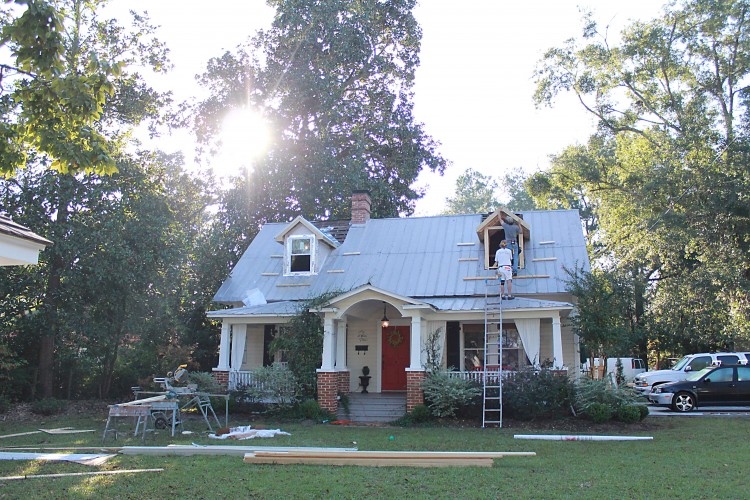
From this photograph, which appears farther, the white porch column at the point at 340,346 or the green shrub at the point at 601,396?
the white porch column at the point at 340,346

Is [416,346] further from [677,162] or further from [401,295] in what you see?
[677,162]

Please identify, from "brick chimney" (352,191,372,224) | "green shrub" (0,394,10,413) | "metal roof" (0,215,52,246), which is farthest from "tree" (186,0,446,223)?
"metal roof" (0,215,52,246)

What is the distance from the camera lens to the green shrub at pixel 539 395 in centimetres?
1518

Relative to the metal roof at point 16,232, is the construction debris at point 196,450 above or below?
below

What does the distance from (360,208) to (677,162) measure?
13.8 metres

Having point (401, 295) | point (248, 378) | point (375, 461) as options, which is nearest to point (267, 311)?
point (248, 378)

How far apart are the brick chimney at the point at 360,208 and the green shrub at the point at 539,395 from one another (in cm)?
960

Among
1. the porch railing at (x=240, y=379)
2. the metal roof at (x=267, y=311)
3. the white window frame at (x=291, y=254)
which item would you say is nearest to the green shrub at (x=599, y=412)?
the metal roof at (x=267, y=311)

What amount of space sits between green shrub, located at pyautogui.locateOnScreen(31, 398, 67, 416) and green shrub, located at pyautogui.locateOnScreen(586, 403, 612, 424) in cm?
1476

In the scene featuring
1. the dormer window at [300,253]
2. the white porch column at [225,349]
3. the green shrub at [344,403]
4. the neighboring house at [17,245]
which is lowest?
the green shrub at [344,403]

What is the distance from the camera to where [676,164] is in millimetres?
26750

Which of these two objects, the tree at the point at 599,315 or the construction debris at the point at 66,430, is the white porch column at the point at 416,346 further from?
the construction debris at the point at 66,430

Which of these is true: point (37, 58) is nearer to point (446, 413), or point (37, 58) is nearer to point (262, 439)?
point (262, 439)

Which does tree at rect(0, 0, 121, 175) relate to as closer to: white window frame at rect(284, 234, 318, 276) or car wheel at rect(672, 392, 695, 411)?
white window frame at rect(284, 234, 318, 276)
